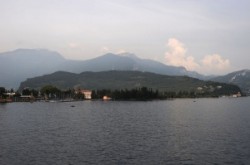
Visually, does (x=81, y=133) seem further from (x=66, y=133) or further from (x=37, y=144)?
(x=37, y=144)

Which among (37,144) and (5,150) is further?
(37,144)

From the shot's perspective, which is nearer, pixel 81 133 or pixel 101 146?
pixel 101 146

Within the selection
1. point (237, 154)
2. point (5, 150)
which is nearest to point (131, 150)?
point (237, 154)

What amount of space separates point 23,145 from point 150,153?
1039 inches

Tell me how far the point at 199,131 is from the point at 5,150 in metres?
50.3

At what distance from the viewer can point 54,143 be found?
263 ft

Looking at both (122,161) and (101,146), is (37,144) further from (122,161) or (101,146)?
(122,161)

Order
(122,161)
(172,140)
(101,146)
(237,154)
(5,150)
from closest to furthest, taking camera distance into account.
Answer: (122,161) < (237,154) < (5,150) < (101,146) < (172,140)

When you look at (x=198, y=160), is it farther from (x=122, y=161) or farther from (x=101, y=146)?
(x=101, y=146)

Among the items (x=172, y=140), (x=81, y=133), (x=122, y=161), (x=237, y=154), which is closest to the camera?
(x=122, y=161)

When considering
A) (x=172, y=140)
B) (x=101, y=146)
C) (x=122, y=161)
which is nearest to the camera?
(x=122, y=161)

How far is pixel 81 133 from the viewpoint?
9781cm

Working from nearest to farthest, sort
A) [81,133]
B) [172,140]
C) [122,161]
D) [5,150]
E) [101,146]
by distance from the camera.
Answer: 1. [122,161]
2. [5,150]
3. [101,146]
4. [172,140]
5. [81,133]

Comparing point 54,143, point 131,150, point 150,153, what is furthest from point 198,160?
point 54,143
